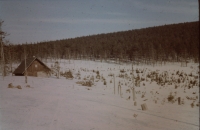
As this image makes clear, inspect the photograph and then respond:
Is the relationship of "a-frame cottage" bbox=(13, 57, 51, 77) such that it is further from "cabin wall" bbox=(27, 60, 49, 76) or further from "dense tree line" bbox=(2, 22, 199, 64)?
"dense tree line" bbox=(2, 22, 199, 64)

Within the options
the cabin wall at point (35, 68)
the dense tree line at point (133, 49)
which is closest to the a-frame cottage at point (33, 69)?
the cabin wall at point (35, 68)

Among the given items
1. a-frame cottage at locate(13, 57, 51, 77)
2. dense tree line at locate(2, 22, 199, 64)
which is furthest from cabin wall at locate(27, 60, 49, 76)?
dense tree line at locate(2, 22, 199, 64)

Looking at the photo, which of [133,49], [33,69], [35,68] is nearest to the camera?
[33,69]

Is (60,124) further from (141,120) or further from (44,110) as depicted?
(141,120)

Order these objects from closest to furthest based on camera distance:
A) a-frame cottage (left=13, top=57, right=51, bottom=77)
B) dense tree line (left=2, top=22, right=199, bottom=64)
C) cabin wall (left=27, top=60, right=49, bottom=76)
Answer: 1. a-frame cottage (left=13, top=57, right=51, bottom=77)
2. cabin wall (left=27, top=60, right=49, bottom=76)
3. dense tree line (left=2, top=22, right=199, bottom=64)

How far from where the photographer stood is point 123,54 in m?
73.1

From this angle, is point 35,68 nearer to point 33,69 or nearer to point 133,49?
point 33,69

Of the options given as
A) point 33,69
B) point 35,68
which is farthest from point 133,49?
point 33,69

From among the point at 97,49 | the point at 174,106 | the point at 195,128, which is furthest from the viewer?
the point at 97,49

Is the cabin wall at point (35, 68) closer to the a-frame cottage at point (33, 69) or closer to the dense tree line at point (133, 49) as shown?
the a-frame cottage at point (33, 69)

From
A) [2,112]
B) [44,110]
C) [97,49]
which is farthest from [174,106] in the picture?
[97,49]

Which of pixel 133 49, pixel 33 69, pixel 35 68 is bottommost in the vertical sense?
pixel 33 69

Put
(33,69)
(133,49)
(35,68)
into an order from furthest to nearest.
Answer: (133,49), (35,68), (33,69)

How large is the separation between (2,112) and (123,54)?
65300 millimetres
